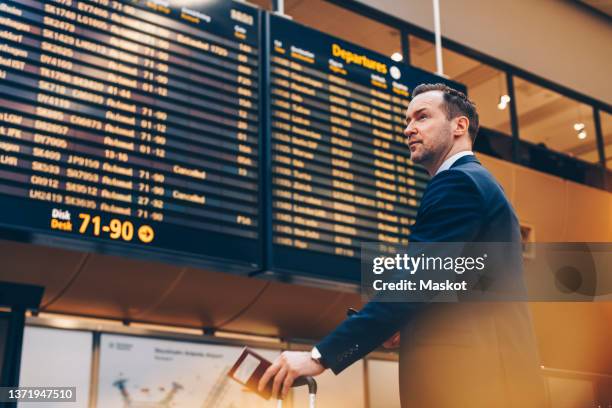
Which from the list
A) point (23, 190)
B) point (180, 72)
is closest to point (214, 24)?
point (180, 72)

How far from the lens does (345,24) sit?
5902 millimetres

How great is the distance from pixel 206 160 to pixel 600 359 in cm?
411

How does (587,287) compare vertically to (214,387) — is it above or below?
above

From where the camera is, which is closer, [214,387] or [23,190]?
[23,190]

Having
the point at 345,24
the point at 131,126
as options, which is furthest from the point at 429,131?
the point at 345,24

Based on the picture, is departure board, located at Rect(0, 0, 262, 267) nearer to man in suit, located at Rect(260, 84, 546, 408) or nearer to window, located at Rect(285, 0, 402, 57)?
window, located at Rect(285, 0, 402, 57)

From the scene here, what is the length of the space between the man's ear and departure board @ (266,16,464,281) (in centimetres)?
191

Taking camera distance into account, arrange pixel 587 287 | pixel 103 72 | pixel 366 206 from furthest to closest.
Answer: pixel 587 287
pixel 366 206
pixel 103 72

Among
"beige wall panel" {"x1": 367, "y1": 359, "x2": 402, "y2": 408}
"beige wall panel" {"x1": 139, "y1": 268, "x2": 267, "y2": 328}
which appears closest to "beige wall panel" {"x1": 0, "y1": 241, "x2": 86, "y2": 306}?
"beige wall panel" {"x1": 139, "y1": 268, "x2": 267, "y2": 328}

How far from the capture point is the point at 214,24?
14.2 ft

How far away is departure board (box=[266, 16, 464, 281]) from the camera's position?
4238 mm

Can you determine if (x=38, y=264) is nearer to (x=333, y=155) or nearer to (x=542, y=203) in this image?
(x=333, y=155)

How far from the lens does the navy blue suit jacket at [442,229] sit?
1992 millimetres

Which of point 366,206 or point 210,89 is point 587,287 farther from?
point 210,89
